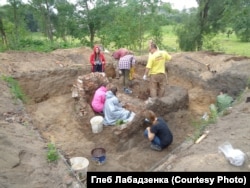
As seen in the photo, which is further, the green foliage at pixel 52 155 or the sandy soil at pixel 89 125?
the green foliage at pixel 52 155

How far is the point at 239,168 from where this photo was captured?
3584 millimetres

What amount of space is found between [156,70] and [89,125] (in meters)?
2.42

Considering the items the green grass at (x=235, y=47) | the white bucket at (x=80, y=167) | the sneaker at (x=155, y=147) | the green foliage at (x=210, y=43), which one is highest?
the green foliage at (x=210, y=43)

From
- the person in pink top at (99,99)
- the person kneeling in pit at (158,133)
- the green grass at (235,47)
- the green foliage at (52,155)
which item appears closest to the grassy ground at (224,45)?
the green grass at (235,47)

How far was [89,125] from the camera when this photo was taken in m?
6.76

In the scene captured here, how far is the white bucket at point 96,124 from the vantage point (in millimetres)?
6309

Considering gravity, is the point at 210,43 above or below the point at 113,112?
above

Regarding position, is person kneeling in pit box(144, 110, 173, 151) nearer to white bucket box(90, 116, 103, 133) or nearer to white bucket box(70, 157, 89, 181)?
white bucket box(90, 116, 103, 133)

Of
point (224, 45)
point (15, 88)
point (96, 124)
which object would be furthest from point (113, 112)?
point (224, 45)

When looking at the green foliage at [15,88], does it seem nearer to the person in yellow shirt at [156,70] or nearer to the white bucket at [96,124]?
the white bucket at [96,124]

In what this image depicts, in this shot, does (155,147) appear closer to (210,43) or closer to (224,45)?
(210,43)

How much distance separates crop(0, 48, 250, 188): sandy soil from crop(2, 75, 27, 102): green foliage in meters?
0.21

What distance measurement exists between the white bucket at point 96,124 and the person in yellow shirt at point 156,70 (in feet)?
6.30

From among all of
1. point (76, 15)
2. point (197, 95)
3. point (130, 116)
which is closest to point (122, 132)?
point (130, 116)
